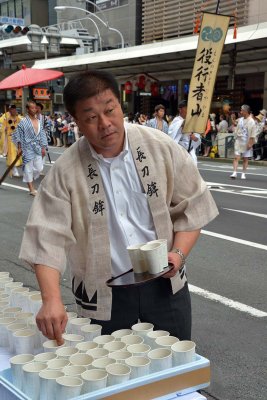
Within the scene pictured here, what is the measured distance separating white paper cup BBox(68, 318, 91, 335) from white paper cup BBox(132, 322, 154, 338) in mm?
189

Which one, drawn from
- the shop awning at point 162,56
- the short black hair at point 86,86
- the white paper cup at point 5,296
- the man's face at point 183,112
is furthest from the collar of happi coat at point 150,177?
the shop awning at point 162,56

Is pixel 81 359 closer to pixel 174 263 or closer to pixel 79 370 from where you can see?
pixel 79 370

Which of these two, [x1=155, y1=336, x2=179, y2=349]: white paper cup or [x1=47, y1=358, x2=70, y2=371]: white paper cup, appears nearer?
[x1=47, y1=358, x2=70, y2=371]: white paper cup

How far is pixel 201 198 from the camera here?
2.16m

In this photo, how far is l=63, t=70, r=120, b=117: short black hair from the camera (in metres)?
1.93

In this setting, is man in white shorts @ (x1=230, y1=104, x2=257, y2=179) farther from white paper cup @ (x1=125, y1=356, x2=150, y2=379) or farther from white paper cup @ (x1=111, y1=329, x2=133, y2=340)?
white paper cup @ (x1=125, y1=356, x2=150, y2=379)

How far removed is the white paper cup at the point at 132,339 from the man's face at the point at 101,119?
2.32ft

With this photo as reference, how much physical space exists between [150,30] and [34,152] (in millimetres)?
20763

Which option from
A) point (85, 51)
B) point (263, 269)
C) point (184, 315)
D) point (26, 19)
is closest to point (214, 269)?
point (263, 269)

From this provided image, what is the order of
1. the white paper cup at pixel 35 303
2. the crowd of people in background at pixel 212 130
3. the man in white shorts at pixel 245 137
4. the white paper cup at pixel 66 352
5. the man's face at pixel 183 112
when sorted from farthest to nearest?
the man in white shorts at pixel 245 137
the man's face at pixel 183 112
the crowd of people in background at pixel 212 130
the white paper cup at pixel 35 303
the white paper cup at pixel 66 352

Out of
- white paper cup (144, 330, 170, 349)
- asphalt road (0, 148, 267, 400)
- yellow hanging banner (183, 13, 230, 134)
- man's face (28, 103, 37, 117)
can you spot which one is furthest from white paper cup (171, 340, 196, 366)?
yellow hanging banner (183, 13, 230, 134)

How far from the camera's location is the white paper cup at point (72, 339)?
1.89 m

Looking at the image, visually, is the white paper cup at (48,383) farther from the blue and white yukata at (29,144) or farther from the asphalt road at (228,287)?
the blue and white yukata at (29,144)

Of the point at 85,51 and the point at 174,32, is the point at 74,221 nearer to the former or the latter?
the point at 174,32
